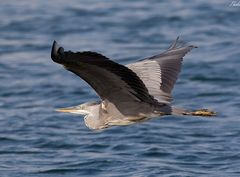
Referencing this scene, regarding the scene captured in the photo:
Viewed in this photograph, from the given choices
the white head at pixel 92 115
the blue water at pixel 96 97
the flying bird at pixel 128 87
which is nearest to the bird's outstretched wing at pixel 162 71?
the flying bird at pixel 128 87

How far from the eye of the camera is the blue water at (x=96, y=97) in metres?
9.79

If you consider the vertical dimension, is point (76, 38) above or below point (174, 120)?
above

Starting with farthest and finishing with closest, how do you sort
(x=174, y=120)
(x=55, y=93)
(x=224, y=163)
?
(x=55, y=93)
(x=174, y=120)
(x=224, y=163)

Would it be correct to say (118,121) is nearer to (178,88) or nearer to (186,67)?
(178,88)

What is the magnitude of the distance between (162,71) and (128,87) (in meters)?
0.86

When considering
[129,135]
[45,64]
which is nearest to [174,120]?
[129,135]

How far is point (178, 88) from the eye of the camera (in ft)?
41.3

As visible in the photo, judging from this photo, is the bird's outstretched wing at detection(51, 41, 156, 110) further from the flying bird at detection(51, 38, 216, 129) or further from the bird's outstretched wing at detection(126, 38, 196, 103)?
the bird's outstretched wing at detection(126, 38, 196, 103)

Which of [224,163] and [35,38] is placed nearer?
[224,163]

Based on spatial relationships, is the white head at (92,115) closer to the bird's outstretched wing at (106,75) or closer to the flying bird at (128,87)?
the flying bird at (128,87)

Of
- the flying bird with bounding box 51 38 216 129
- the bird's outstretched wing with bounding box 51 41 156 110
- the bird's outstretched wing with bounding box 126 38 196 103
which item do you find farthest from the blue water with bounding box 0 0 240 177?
the bird's outstretched wing with bounding box 51 41 156 110

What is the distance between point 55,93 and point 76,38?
8.29 feet

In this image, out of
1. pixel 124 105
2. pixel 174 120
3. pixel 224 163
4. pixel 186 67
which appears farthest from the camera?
pixel 186 67

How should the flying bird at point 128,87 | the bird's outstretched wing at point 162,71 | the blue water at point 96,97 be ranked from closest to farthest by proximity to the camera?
the flying bird at point 128,87
the bird's outstretched wing at point 162,71
the blue water at point 96,97
